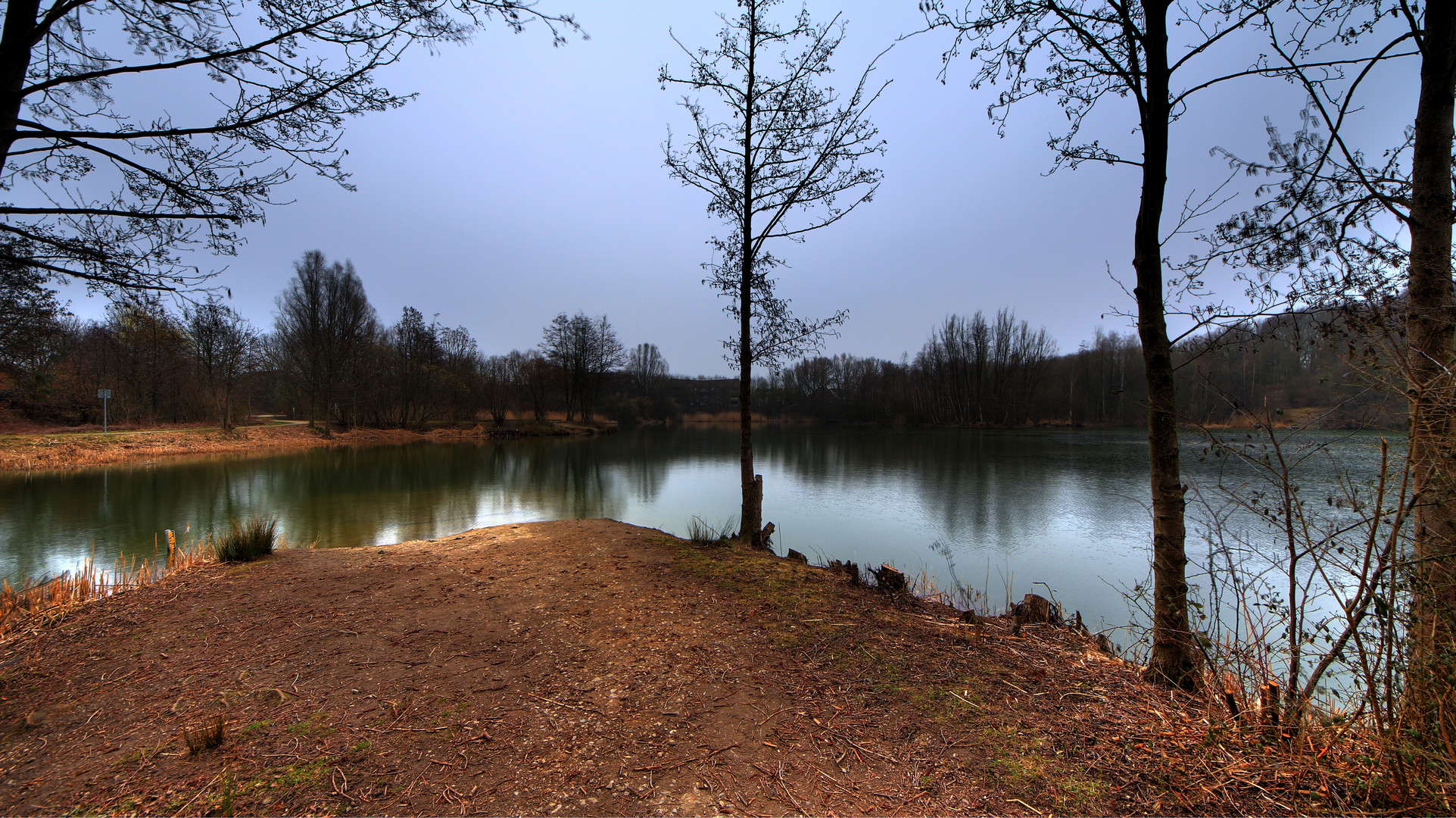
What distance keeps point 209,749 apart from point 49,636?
2.77 m

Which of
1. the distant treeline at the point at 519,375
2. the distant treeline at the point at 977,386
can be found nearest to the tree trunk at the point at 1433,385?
the distant treeline at the point at 519,375

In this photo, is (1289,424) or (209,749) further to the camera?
(1289,424)

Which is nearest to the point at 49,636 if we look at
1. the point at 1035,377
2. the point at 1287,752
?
the point at 1287,752

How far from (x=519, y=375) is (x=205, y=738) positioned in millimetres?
44401

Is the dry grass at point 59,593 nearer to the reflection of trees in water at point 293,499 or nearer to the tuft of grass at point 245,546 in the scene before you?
the tuft of grass at point 245,546

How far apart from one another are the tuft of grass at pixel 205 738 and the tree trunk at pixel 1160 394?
177 inches

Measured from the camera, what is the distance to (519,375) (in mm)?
43812

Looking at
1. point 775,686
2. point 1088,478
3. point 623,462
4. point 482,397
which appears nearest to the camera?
point 775,686

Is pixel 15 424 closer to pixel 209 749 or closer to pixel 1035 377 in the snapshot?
pixel 209 749

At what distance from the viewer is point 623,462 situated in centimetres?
2191

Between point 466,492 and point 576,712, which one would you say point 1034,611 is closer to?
point 576,712

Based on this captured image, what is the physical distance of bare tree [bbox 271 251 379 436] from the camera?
96.2 ft

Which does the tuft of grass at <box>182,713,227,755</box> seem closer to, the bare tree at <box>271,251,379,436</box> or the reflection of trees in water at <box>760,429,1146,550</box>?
the reflection of trees in water at <box>760,429,1146,550</box>

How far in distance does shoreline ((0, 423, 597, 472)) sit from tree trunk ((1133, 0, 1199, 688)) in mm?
27110
